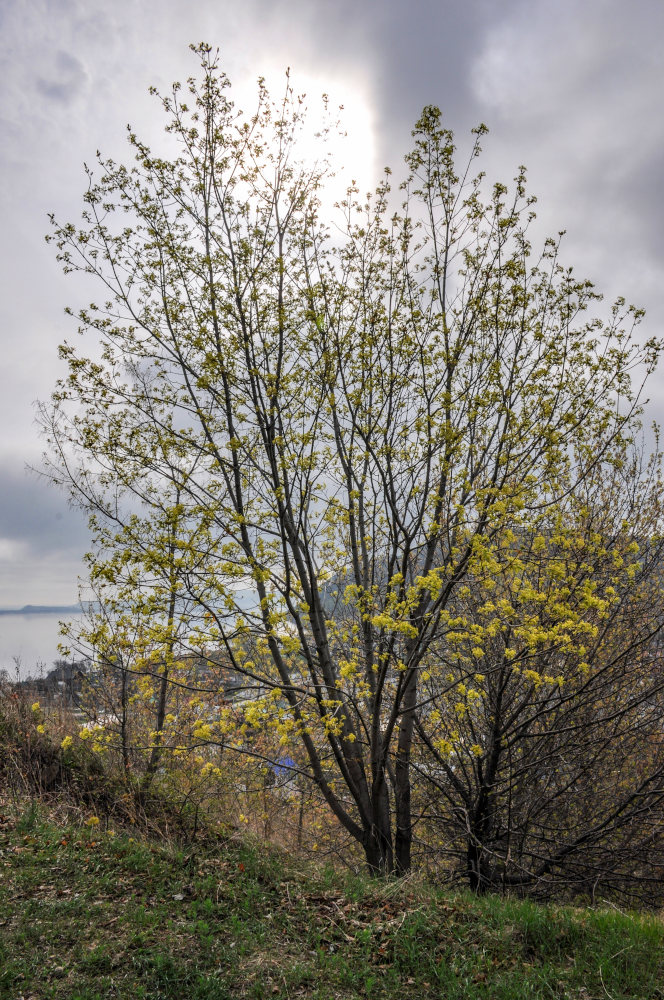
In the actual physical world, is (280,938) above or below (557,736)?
below

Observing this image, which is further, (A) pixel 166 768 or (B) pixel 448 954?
(A) pixel 166 768

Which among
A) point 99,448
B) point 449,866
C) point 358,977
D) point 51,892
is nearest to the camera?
point 358,977

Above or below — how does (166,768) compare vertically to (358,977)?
above

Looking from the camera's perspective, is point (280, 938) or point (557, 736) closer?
point (280, 938)

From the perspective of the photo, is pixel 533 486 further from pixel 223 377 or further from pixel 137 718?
pixel 137 718

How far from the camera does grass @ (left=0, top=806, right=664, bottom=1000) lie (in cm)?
400

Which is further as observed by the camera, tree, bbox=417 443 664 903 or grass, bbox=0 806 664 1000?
tree, bbox=417 443 664 903

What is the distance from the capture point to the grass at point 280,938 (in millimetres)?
4004

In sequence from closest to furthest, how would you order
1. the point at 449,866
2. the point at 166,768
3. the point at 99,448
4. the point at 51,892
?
the point at 51,892, the point at 99,448, the point at 449,866, the point at 166,768

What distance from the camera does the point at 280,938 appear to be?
4637 millimetres

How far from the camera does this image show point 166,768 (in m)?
9.61

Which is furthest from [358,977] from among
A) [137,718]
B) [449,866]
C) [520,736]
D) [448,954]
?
[137,718]

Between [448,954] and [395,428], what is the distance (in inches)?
215

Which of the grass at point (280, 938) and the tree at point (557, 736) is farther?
the tree at point (557, 736)
